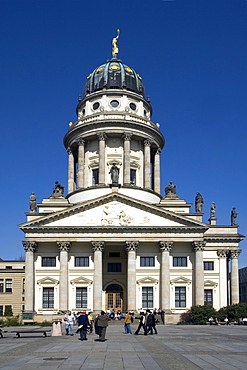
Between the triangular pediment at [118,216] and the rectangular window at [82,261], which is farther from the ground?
the triangular pediment at [118,216]

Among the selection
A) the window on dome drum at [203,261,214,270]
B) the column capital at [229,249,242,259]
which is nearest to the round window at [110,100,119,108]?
the window on dome drum at [203,261,214,270]

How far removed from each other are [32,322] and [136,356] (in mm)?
38022

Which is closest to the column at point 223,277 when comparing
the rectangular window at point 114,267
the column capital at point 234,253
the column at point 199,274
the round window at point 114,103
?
the column capital at point 234,253

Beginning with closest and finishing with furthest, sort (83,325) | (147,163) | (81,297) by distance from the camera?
(83,325)
(81,297)
(147,163)

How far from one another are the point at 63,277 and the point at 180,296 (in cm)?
1422

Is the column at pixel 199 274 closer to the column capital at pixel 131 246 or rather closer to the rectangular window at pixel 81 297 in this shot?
the column capital at pixel 131 246

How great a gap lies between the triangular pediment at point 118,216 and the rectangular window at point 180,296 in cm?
770

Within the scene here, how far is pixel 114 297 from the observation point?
63156 millimetres

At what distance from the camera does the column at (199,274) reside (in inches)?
2336

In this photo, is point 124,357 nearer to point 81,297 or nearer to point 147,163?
point 81,297

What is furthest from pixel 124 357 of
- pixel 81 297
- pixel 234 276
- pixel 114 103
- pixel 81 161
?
A: pixel 114 103

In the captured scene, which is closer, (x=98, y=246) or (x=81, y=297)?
(x=98, y=246)

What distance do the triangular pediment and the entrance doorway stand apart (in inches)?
343

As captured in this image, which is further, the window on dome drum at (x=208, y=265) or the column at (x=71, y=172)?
the column at (x=71, y=172)
